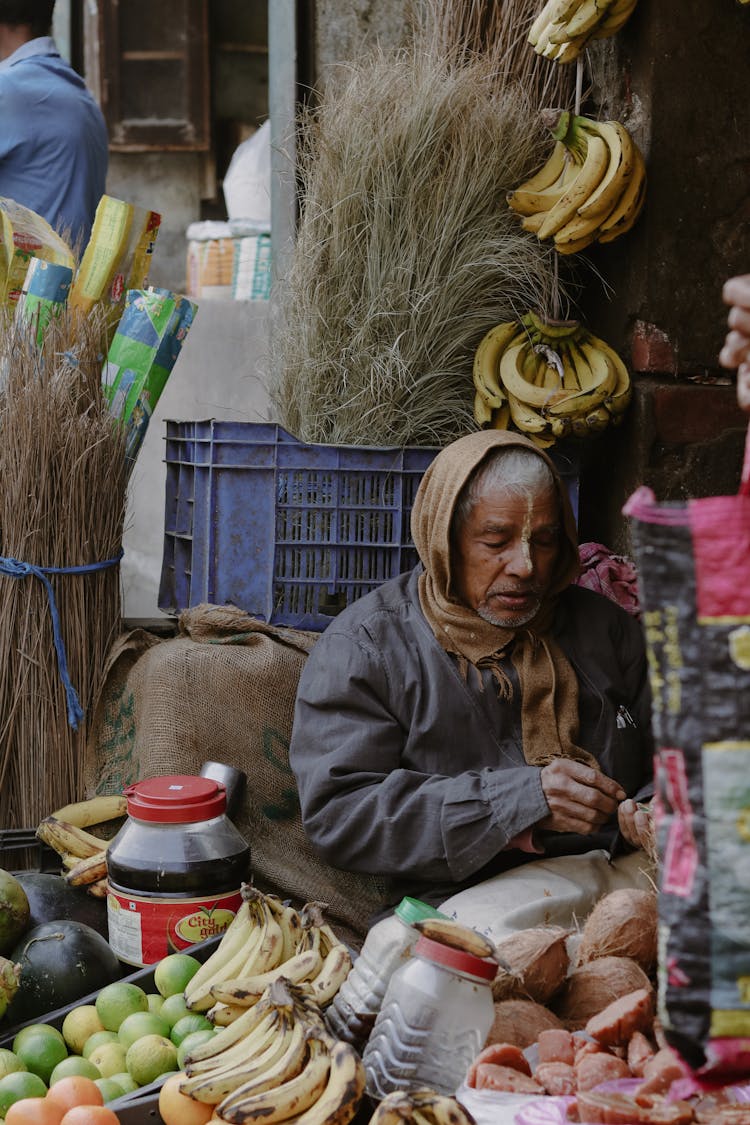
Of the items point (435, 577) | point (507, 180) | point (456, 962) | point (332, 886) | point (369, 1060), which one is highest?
point (507, 180)

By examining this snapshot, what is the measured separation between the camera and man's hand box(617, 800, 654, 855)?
2.54 meters

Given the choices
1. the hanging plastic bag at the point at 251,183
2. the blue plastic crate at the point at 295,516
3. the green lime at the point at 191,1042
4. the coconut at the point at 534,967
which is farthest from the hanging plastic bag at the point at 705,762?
the hanging plastic bag at the point at 251,183

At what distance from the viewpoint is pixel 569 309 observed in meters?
3.86

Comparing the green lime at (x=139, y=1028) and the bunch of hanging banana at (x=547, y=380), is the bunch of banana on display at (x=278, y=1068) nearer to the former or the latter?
the green lime at (x=139, y=1028)

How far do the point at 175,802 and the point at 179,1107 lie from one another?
0.84m

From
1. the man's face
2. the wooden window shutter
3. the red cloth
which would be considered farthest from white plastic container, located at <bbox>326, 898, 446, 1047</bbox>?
the wooden window shutter

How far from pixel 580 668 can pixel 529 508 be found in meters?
0.43

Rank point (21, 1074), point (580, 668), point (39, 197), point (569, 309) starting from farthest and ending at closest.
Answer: point (39, 197) < point (569, 309) < point (580, 668) < point (21, 1074)

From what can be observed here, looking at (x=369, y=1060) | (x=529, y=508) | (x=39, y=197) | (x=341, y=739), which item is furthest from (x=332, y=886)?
(x=39, y=197)

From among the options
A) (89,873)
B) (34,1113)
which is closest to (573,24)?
(89,873)

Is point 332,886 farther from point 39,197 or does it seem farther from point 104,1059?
point 39,197

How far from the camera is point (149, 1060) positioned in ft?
6.95

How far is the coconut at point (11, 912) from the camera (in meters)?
2.60

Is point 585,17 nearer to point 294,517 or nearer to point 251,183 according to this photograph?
point 294,517
